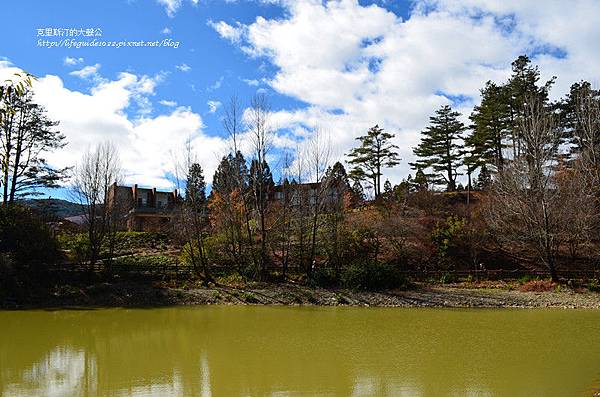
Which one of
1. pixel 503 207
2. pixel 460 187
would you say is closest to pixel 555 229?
pixel 503 207

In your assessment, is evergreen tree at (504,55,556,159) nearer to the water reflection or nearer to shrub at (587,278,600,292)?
shrub at (587,278,600,292)

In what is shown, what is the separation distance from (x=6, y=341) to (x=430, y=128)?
38.8 meters

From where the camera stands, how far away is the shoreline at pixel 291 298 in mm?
23422

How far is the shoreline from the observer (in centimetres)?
2342

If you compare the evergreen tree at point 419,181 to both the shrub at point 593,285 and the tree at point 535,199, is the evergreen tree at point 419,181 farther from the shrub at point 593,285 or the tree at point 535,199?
the shrub at point 593,285

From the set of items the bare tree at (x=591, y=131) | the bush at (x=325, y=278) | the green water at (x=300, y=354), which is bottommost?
the green water at (x=300, y=354)

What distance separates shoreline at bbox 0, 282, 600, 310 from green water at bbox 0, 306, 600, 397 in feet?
6.90

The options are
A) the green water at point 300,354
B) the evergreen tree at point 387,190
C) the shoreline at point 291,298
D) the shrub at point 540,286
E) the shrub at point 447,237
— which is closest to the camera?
the green water at point 300,354

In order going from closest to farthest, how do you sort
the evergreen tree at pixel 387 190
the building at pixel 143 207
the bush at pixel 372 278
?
the bush at pixel 372 278 < the building at pixel 143 207 < the evergreen tree at pixel 387 190

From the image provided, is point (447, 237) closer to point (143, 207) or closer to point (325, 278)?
point (325, 278)

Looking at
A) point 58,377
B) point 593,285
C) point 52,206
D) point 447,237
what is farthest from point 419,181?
point 58,377

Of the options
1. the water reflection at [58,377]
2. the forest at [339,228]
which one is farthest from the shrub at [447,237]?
the water reflection at [58,377]

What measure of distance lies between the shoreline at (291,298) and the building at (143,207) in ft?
21.3

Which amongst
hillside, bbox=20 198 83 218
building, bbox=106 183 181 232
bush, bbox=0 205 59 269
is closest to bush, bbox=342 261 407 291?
building, bbox=106 183 181 232
